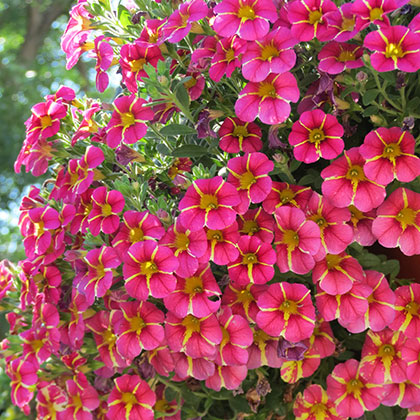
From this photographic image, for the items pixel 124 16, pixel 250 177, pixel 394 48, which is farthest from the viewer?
pixel 124 16

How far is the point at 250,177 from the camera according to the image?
86 cm

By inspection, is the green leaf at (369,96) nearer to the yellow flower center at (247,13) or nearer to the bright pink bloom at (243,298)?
the yellow flower center at (247,13)

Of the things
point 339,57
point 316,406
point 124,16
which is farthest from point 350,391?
point 124,16

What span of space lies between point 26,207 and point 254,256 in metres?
0.52

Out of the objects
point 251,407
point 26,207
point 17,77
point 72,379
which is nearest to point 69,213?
point 26,207

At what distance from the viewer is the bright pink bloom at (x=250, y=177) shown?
2.75 feet

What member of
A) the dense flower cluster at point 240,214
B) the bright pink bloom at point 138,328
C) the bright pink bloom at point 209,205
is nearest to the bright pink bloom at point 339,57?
the dense flower cluster at point 240,214

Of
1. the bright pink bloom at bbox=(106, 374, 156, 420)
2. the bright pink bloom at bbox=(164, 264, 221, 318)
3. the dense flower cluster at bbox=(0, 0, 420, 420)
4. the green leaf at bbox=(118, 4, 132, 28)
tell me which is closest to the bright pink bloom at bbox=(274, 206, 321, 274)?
the dense flower cluster at bbox=(0, 0, 420, 420)

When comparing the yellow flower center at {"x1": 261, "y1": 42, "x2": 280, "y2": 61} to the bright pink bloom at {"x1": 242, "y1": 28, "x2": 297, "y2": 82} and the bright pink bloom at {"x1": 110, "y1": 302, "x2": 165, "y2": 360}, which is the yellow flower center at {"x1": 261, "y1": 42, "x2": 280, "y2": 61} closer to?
the bright pink bloom at {"x1": 242, "y1": 28, "x2": 297, "y2": 82}

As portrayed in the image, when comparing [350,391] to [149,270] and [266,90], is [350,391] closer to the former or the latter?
[149,270]

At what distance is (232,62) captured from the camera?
2.76ft

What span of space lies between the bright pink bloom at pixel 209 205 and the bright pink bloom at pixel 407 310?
0.29 metres

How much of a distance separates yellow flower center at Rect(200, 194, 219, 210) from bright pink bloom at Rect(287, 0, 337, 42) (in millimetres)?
248

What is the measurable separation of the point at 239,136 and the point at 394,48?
0.26m
